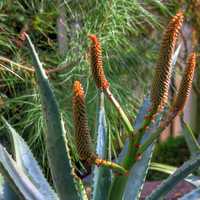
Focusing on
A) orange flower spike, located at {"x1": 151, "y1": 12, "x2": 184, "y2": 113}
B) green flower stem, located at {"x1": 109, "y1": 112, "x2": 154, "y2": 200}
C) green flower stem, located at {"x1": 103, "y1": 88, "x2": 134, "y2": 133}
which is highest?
orange flower spike, located at {"x1": 151, "y1": 12, "x2": 184, "y2": 113}

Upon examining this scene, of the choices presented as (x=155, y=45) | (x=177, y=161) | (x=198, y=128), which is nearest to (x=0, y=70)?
(x=155, y=45)

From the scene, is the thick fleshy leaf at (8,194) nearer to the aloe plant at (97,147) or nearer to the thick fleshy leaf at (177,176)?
the aloe plant at (97,147)

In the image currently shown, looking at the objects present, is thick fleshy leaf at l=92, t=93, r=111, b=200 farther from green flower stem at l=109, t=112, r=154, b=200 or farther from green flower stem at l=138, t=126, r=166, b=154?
green flower stem at l=138, t=126, r=166, b=154

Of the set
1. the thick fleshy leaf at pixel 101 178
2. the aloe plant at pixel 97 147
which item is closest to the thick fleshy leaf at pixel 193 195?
the aloe plant at pixel 97 147

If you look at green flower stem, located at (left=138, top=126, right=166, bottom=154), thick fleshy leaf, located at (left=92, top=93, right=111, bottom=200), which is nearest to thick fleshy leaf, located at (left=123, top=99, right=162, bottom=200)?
thick fleshy leaf, located at (left=92, top=93, right=111, bottom=200)

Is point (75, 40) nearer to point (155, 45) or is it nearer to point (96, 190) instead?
point (155, 45)

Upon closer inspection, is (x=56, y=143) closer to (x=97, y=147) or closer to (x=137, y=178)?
(x=97, y=147)

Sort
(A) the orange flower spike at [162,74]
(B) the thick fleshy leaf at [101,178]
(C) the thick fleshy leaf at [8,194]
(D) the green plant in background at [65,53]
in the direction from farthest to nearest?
1. (D) the green plant in background at [65,53]
2. (C) the thick fleshy leaf at [8,194]
3. (B) the thick fleshy leaf at [101,178]
4. (A) the orange flower spike at [162,74]
